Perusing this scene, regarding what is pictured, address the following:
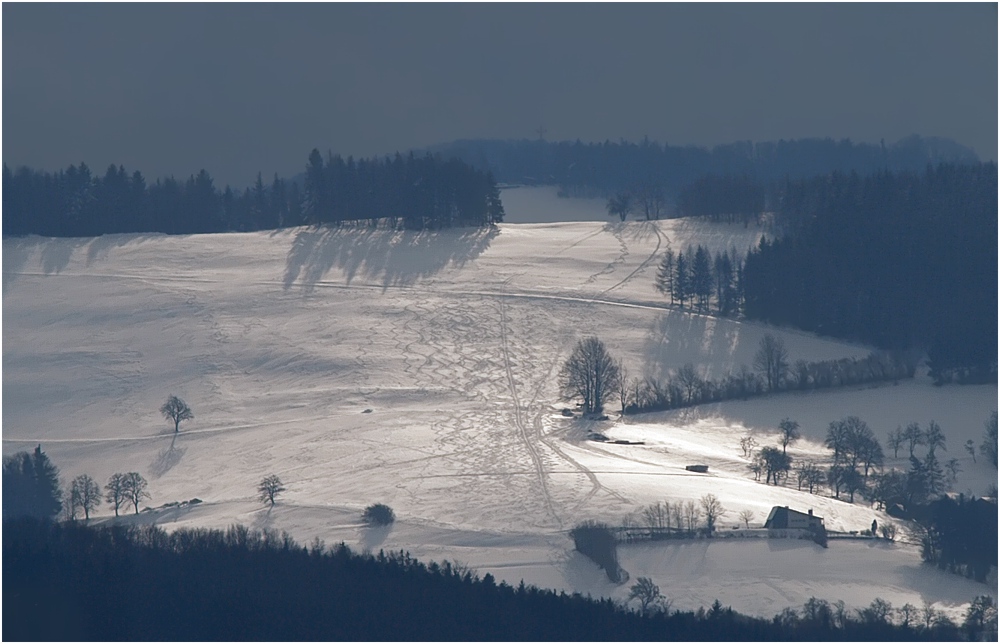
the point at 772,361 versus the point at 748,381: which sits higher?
the point at 772,361

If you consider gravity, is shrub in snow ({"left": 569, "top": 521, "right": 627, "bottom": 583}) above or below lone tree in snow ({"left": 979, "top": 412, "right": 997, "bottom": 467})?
below

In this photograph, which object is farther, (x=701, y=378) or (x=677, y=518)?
(x=701, y=378)

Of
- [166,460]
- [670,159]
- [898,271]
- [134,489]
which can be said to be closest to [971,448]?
[898,271]

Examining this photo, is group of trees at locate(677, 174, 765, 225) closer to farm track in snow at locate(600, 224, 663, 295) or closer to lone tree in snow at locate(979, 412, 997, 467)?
farm track in snow at locate(600, 224, 663, 295)

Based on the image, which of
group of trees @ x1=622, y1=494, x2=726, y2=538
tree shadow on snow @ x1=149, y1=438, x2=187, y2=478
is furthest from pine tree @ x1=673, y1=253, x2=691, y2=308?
group of trees @ x1=622, y1=494, x2=726, y2=538

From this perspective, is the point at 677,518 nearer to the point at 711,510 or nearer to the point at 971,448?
the point at 711,510

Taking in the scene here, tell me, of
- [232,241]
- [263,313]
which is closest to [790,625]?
[263,313]
